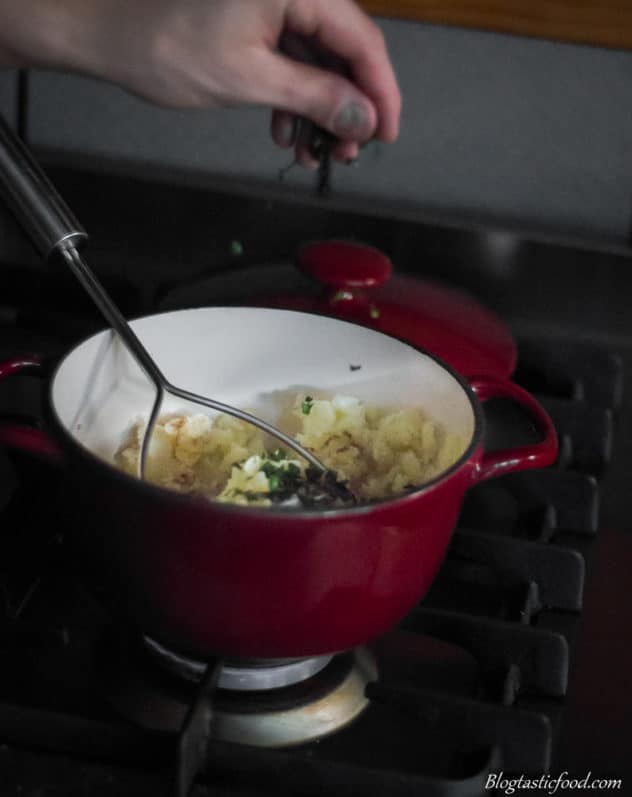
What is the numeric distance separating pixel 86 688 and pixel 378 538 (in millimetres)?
153

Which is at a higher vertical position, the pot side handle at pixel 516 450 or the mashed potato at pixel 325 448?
the pot side handle at pixel 516 450

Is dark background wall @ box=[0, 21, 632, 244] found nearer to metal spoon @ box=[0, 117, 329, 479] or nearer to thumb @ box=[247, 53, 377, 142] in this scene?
thumb @ box=[247, 53, 377, 142]

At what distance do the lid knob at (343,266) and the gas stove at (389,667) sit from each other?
4 centimetres

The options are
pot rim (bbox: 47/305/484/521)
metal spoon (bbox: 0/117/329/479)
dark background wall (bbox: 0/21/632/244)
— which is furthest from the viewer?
dark background wall (bbox: 0/21/632/244)

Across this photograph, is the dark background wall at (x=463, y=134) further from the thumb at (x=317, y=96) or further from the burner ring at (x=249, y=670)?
the burner ring at (x=249, y=670)

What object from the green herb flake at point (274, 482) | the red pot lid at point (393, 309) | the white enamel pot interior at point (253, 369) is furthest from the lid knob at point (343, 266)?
the green herb flake at point (274, 482)

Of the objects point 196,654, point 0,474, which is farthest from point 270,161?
point 196,654

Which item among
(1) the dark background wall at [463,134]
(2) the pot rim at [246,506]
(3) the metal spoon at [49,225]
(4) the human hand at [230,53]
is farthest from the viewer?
(1) the dark background wall at [463,134]

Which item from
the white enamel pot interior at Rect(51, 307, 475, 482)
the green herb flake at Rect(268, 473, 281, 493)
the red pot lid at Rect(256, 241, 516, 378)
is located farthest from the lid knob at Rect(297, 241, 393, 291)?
the green herb flake at Rect(268, 473, 281, 493)

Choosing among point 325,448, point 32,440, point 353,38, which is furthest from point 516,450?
point 353,38

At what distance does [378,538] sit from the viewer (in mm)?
405

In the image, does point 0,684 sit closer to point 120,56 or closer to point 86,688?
point 86,688

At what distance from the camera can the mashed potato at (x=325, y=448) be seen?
511 millimetres

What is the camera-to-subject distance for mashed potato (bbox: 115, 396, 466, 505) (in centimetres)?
51
